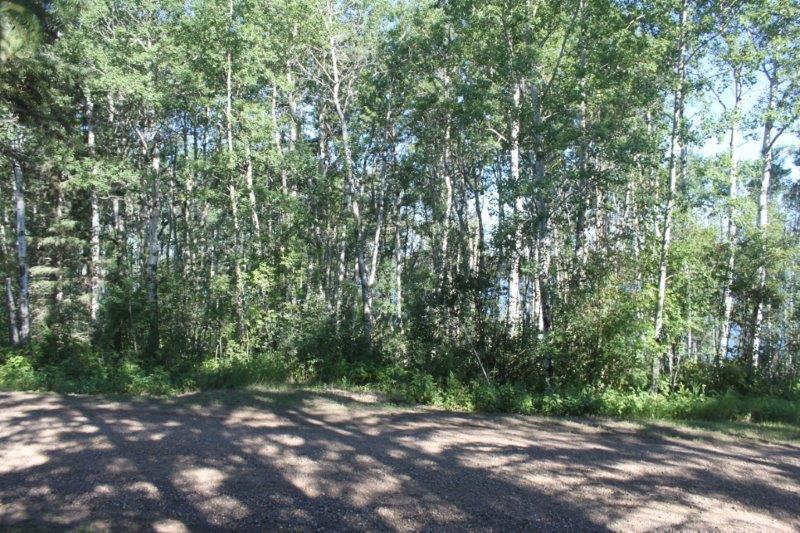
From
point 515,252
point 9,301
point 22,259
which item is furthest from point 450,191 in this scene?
point 9,301

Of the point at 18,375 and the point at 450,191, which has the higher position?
the point at 450,191

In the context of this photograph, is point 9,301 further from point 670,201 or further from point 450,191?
point 670,201

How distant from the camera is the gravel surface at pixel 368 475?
444cm

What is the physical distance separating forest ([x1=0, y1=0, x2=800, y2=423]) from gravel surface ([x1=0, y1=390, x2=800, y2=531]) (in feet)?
10.1

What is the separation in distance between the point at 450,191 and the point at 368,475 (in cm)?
1865

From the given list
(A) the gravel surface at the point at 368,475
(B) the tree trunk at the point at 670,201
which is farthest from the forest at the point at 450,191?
(A) the gravel surface at the point at 368,475

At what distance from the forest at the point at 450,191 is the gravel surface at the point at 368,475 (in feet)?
10.1

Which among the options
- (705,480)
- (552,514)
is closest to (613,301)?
(705,480)

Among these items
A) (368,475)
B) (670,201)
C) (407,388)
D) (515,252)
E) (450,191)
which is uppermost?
(450,191)

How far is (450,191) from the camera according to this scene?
23078 millimetres

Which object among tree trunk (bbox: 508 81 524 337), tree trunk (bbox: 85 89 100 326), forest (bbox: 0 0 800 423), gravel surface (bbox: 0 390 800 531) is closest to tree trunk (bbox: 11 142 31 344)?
forest (bbox: 0 0 800 423)

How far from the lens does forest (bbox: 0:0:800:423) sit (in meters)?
11.5

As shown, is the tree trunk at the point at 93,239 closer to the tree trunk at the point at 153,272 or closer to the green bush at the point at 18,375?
the tree trunk at the point at 153,272

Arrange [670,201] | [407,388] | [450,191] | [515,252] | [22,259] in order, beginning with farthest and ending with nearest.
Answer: [450,191] → [22,259] → [515,252] → [670,201] → [407,388]
